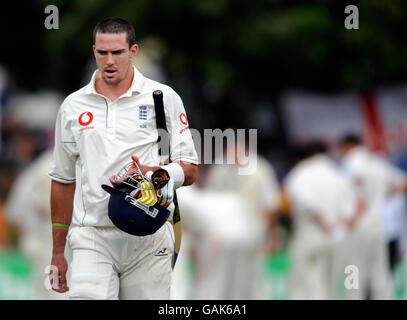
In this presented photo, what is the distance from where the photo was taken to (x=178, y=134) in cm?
643

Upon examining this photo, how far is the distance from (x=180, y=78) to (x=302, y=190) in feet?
19.5

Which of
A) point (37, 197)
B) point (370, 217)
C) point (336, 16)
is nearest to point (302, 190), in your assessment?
point (370, 217)

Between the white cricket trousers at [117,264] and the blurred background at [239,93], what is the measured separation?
6094 millimetres

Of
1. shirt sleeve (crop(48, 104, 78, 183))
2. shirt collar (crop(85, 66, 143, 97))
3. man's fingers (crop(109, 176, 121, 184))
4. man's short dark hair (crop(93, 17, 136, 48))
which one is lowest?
man's fingers (crop(109, 176, 121, 184))

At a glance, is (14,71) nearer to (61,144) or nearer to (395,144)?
(395,144)

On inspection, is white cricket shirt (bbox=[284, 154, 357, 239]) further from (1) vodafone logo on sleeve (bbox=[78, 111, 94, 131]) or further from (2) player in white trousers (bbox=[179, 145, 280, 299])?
(1) vodafone logo on sleeve (bbox=[78, 111, 94, 131])

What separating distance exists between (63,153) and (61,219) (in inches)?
17.5

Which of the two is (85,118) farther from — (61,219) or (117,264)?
(117,264)

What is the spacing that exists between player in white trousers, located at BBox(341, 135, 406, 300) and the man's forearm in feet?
25.0

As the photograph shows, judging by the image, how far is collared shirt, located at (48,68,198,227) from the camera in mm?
6336

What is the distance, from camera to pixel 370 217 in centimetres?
1391

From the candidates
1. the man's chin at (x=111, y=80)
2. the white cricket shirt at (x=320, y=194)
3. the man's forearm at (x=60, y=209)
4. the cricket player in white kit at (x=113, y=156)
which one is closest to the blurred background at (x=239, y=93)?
the white cricket shirt at (x=320, y=194)

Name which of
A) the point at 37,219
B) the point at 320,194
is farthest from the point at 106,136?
the point at 320,194

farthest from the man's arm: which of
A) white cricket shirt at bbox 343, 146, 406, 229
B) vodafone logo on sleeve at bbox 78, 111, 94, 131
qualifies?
white cricket shirt at bbox 343, 146, 406, 229
